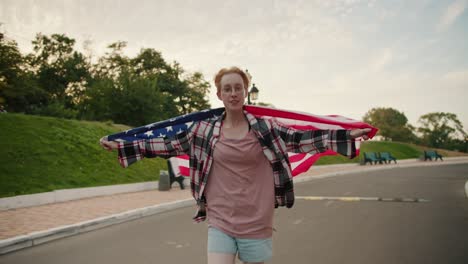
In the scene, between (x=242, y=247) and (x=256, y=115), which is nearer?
(x=242, y=247)

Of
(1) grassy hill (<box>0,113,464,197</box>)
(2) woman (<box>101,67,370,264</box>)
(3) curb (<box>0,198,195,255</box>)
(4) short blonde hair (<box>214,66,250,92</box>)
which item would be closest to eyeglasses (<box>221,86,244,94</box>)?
(2) woman (<box>101,67,370,264</box>)

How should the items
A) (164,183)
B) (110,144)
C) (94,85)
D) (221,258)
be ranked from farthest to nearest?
(94,85) → (164,183) → (110,144) → (221,258)

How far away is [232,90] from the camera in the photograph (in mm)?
2604

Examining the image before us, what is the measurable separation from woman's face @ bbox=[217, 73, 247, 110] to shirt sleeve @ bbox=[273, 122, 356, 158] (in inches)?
13.5

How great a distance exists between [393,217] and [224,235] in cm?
709

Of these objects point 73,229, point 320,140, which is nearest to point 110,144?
point 320,140

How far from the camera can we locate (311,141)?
267 centimetres

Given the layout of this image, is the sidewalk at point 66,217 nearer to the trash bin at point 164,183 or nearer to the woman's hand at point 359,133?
the trash bin at point 164,183

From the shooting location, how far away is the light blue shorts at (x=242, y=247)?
2.43 meters

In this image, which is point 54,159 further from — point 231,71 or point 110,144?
point 231,71

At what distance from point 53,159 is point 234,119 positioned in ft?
44.2

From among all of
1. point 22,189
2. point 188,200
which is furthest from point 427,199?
point 22,189

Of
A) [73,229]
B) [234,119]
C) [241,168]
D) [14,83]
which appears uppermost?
[14,83]

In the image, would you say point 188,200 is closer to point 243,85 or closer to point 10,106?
point 243,85
